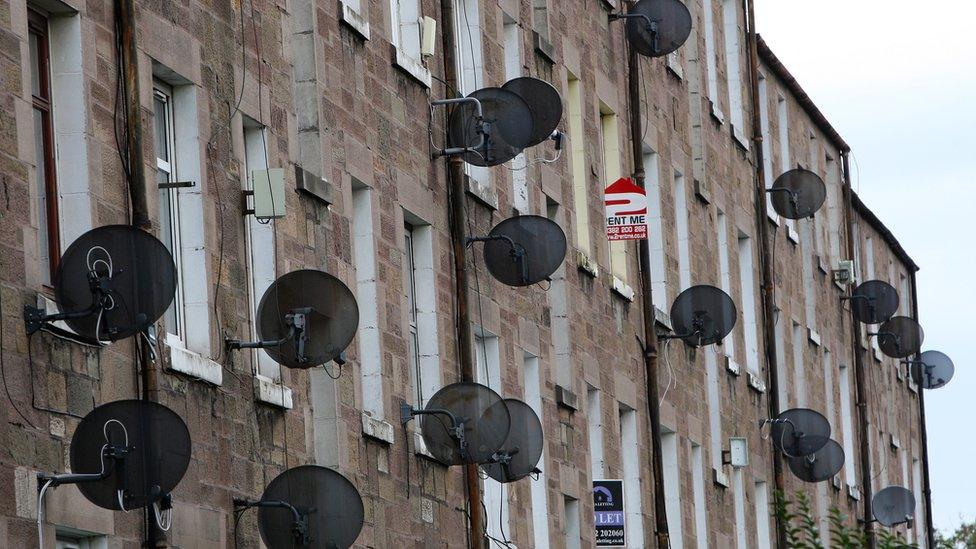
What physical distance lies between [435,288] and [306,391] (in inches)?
166

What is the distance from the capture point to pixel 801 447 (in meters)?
39.1

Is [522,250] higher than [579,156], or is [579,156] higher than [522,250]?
[579,156]

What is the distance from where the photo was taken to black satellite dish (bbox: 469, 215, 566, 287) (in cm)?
2692

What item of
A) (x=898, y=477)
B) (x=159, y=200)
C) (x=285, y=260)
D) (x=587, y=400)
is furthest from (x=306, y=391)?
(x=898, y=477)

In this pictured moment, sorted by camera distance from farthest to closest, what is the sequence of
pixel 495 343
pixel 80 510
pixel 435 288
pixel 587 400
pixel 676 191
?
pixel 676 191, pixel 587 400, pixel 495 343, pixel 435 288, pixel 80 510

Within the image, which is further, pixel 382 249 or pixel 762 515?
pixel 762 515

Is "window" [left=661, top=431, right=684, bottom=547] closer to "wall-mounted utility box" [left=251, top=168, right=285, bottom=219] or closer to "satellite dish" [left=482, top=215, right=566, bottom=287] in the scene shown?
"satellite dish" [left=482, top=215, right=566, bottom=287]

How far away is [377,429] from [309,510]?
3.61m

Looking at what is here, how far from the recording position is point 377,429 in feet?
77.3

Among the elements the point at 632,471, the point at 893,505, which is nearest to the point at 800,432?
the point at 632,471

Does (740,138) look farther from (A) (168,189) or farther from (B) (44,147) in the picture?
(B) (44,147)

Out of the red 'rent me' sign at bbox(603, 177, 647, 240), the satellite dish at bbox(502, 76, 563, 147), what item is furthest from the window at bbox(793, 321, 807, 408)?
the satellite dish at bbox(502, 76, 563, 147)

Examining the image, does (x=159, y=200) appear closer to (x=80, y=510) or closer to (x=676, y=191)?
(x=80, y=510)

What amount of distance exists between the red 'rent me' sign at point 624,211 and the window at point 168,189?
12910mm
